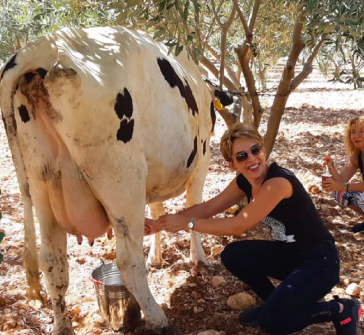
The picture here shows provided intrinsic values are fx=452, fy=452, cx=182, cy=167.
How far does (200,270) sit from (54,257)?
1650 millimetres

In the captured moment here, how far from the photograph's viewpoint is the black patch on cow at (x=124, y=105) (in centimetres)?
270

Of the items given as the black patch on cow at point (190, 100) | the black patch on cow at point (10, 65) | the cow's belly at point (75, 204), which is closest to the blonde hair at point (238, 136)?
the black patch on cow at point (190, 100)

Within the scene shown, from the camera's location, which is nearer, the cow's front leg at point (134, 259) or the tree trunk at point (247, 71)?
the cow's front leg at point (134, 259)

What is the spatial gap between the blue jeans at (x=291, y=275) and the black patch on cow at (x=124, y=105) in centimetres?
128

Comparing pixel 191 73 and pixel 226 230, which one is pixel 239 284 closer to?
pixel 226 230

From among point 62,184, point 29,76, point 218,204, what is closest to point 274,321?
point 218,204

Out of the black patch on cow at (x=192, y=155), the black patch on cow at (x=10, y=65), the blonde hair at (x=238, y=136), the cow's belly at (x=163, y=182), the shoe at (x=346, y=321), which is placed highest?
the black patch on cow at (x=10, y=65)

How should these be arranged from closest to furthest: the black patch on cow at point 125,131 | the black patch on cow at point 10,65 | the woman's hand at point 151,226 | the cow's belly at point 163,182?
the black patch on cow at point 10,65 → the black patch on cow at point 125,131 → the woman's hand at point 151,226 → the cow's belly at point 163,182

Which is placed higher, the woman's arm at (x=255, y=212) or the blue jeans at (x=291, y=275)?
the woman's arm at (x=255, y=212)

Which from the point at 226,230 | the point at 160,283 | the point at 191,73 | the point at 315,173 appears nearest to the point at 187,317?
the point at 160,283

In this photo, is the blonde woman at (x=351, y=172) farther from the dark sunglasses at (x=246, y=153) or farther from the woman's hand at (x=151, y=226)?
the woman's hand at (x=151, y=226)

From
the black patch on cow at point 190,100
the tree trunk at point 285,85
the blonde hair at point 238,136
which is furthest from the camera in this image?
the tree trunk at point 285,85

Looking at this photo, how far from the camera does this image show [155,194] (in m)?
3.62

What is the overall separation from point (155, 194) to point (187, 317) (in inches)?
38.8
